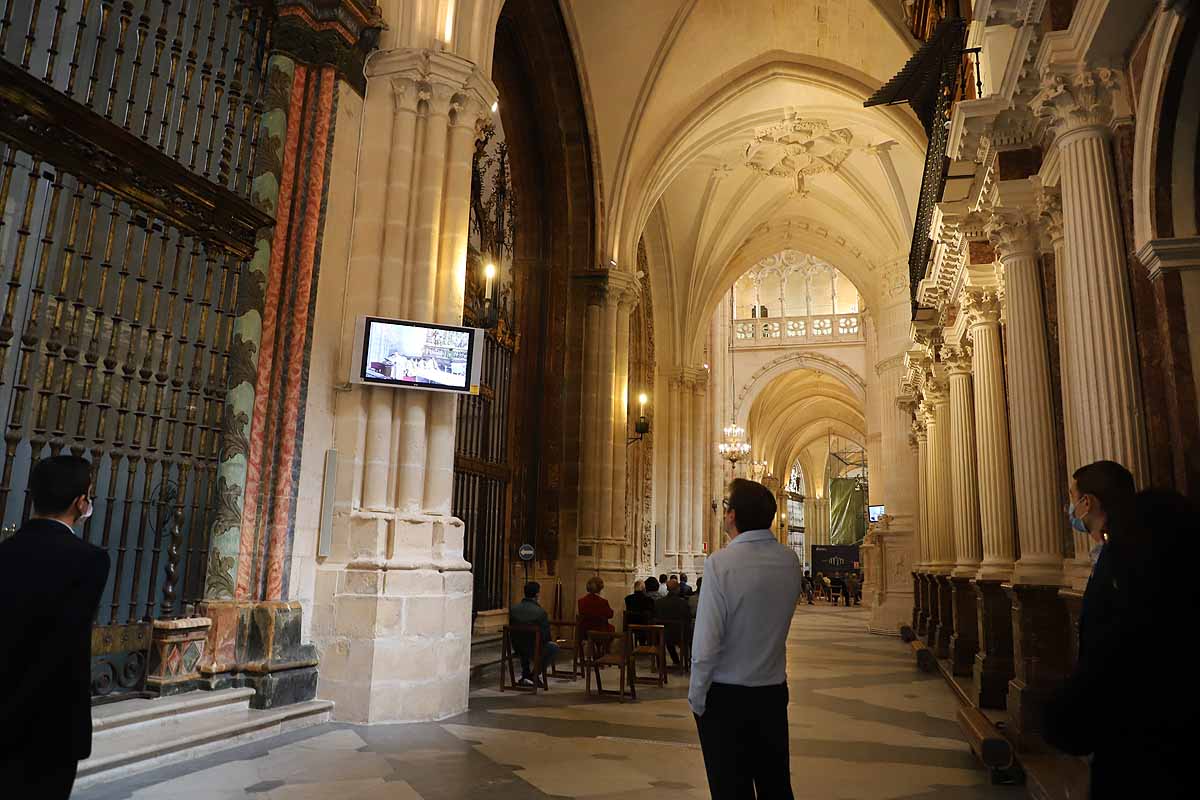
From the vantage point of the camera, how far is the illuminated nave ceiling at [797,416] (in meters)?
36.9

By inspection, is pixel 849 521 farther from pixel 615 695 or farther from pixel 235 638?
pixel 235 638

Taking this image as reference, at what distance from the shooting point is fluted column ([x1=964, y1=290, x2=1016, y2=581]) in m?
8.00

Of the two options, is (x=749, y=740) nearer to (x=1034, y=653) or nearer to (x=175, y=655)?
(x=1034, y=653)

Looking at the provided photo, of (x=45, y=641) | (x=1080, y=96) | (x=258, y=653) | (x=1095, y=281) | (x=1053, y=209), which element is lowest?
(x=258, y=653)

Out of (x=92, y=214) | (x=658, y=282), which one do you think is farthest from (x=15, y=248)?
(x=658, y=282)

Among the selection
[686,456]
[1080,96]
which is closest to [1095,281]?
[1080,96]

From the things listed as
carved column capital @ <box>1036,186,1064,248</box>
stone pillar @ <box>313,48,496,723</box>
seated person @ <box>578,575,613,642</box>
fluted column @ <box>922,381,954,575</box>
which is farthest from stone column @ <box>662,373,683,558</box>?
carved column capital @ <box>1036,186,1064,248</box>

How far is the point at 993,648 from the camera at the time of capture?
25.1ft

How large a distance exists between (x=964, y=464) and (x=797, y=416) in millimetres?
32874

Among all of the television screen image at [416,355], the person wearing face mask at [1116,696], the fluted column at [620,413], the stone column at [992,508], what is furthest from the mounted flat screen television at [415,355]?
the fluted column at [620,413]

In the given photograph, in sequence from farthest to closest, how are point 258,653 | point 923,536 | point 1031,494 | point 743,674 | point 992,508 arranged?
point 923,536, point 992,508, point 1031,494, point 258,653, point 743,674

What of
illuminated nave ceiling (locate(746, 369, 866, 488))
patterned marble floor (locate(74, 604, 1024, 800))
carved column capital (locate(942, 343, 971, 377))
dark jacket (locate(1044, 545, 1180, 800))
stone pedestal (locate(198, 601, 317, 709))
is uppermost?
illuminated nave ceiling (locate(746, 369, 866, 488))

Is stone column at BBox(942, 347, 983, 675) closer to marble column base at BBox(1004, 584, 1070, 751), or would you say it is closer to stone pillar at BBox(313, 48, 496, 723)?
marble column base at BBox(1004, 584, 1070, 751)

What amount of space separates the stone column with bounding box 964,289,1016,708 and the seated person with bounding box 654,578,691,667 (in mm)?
3420
